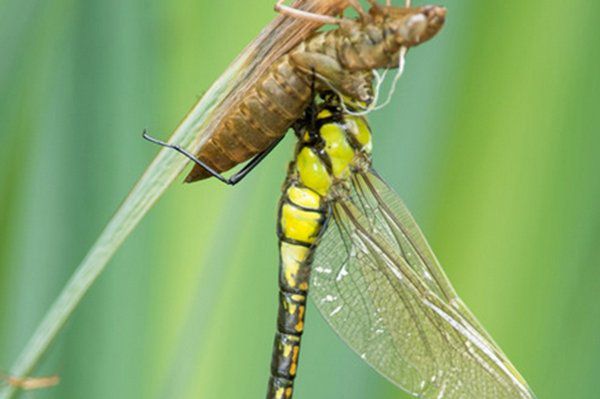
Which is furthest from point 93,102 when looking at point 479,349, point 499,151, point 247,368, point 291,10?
point 479,349

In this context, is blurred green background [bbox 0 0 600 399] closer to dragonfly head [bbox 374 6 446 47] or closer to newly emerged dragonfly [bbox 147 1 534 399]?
newly emerged dragonfly [bbox 147 1 534 399]

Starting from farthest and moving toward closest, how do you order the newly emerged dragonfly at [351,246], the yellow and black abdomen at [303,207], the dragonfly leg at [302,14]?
the yellow and black abdomen at [303,207], the newly emerged dragonfly at [351,246], the dragonfly leg at [302,14]

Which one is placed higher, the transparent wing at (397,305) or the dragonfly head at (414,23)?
the dragonfly head at (414,23)

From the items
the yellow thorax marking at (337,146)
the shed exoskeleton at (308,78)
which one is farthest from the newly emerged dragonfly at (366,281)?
the shed exoskeleton at (308,78)

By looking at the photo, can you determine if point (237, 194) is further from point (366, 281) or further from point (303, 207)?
point (366, 281)

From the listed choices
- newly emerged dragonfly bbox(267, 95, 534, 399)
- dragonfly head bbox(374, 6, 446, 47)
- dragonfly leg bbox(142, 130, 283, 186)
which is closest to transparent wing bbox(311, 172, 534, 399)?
newly emerged dragonfly bbox(267, 95, 534, 399)

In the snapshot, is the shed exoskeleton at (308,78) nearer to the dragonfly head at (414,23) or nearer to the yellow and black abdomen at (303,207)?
the dragonfly head at (414,23)

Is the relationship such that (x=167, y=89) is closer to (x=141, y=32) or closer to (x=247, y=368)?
(x=141, y=32)
